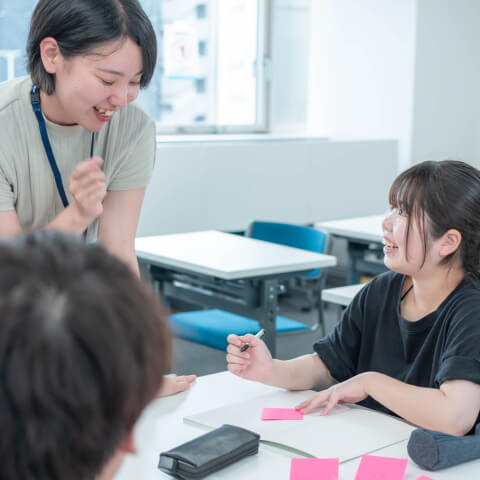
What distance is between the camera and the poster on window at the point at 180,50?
16.5ft

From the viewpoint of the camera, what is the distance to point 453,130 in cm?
571

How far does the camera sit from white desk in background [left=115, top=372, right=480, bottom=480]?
1101 millimetres

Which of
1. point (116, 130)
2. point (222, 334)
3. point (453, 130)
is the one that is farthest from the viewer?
point (453, 130)

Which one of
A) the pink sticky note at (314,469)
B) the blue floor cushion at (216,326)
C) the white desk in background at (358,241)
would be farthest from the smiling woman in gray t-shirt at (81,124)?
the white desk in background at (358,241)

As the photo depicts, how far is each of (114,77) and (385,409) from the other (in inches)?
33.6

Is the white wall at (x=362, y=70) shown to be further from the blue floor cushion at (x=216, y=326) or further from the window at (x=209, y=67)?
the blue floor cushion at (x=216, y=326)

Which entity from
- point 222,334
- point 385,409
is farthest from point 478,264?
point 222,334

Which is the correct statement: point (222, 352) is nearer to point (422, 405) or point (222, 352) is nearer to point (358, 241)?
point (358, 241)

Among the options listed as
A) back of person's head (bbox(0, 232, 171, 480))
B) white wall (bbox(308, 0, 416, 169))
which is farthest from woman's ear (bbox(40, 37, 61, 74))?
white wall (bbox(308, 0, 416, 169))

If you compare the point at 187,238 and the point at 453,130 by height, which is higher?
the point at 453,130

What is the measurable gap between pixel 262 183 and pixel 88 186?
3.79 metres

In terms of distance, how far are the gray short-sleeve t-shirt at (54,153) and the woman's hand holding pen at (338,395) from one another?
0.61m

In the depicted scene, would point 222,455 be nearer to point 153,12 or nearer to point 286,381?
point 286,381

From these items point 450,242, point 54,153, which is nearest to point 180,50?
point 54,153
